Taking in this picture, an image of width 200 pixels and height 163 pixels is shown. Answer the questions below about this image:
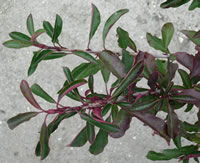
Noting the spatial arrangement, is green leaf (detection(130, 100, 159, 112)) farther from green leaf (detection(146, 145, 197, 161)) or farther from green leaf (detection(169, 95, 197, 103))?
green leaf (detection(146, 145, 197, 161))

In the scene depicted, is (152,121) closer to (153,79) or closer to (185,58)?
(153,79)

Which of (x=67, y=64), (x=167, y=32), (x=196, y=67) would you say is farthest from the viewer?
(x=67, y=64)

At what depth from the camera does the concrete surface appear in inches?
64.6

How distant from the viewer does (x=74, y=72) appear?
929 mm

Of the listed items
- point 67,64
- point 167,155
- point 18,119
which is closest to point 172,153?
point 167,155

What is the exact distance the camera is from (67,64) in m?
1.74

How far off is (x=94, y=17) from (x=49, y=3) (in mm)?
1115

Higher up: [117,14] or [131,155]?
[117,14]

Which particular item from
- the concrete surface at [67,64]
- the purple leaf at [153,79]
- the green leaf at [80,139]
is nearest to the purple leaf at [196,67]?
the purple leaf at [153,79]

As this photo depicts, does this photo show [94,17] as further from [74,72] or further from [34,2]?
[34,2]

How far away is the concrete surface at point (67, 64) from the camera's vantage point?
164 centimetres

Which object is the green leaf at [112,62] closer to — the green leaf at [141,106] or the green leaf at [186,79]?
the green leaf at [141,106]

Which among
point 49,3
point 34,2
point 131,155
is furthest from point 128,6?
point 131,155

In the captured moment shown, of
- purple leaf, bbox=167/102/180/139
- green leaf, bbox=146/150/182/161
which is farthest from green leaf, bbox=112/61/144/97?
green leaf, bbox=146/150/182/161
